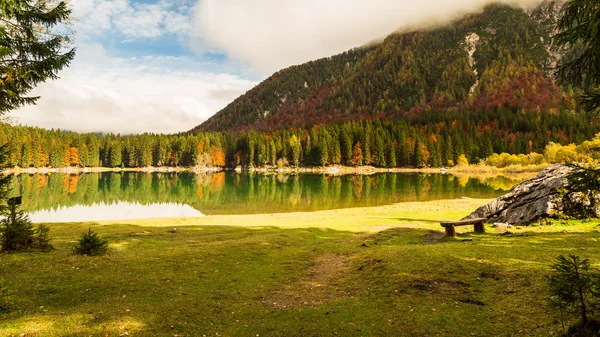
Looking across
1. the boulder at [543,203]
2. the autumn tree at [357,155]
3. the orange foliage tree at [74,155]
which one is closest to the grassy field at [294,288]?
the boulder at [543,203]

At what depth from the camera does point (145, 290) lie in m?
13.6

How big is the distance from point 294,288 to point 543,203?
19626 millimetres

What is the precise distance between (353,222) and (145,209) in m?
39.3

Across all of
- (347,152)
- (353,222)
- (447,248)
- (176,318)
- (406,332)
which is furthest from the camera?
(347,152)

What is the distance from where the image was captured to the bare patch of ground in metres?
13.3

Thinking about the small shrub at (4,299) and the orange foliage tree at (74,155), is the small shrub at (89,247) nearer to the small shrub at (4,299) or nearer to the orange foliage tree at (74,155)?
the small shrub at (4,299)

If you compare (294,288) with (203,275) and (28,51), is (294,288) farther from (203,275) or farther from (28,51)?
(28,51)

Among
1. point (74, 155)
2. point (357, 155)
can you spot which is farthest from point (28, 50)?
point (74, 155)

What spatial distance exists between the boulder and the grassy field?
1591mm

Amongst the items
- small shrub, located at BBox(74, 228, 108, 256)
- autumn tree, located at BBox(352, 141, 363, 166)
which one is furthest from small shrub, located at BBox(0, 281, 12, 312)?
autumn tree, located at BBox(352, 141, 363, 166)

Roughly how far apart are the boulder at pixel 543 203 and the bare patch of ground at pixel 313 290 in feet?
48.6

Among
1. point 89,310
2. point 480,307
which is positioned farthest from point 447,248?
point 89,310

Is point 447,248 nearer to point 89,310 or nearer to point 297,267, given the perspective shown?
point 297,267

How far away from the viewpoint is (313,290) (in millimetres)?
14859
